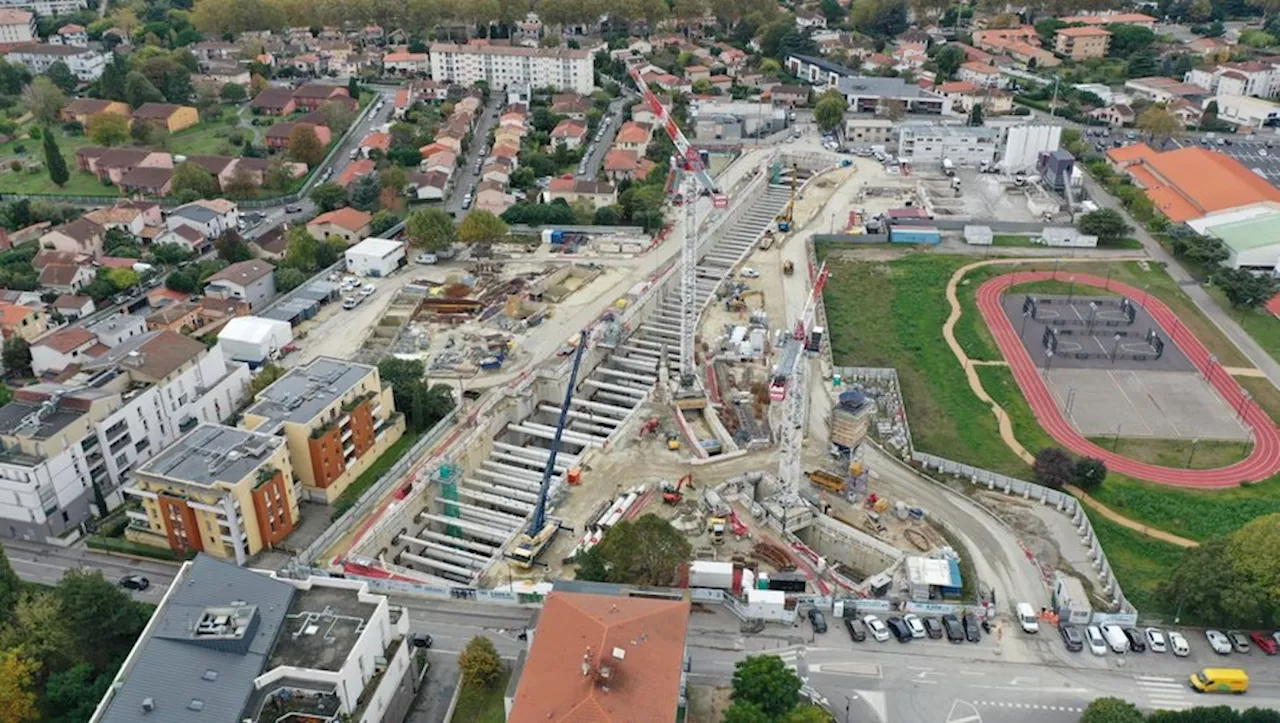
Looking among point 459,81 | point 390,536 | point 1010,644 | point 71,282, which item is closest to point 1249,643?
point 1010,644

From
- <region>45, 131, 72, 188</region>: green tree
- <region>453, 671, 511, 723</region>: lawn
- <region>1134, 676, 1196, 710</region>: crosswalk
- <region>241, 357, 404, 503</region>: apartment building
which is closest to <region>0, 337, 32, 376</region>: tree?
<region>241, 357, 404, 503</region>: apartment building

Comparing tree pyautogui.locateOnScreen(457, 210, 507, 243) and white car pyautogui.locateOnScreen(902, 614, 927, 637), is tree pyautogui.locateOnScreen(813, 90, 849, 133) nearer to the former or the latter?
tree pyautogui.locateOnScreen(457, 210, 507, 243)

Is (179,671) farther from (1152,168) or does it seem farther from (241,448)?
(1152,168)

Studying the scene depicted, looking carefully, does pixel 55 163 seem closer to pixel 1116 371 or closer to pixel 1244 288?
pixel 1116 371

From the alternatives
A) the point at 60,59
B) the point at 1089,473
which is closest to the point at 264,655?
the point at 1089,473

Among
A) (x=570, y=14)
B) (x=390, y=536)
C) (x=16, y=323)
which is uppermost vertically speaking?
(x=570, y=14)

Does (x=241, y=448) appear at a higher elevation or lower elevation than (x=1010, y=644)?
higher
